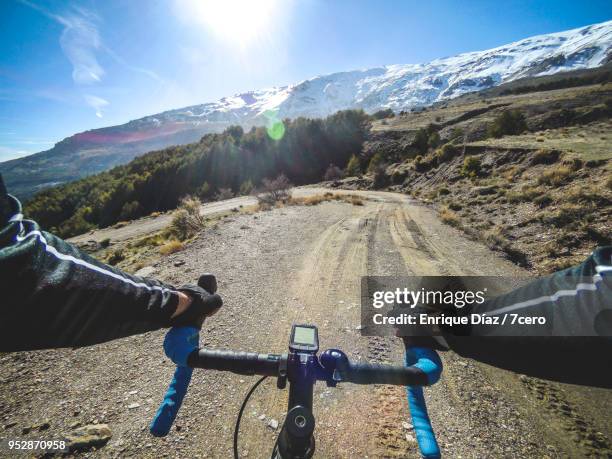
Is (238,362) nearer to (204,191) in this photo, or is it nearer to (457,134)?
(457,134)

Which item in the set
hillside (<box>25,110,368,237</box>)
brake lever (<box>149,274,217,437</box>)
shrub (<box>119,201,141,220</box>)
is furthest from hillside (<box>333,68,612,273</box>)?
shrub (<box>119,201,141,220</box>)

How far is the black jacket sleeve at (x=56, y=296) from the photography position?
1014 mm

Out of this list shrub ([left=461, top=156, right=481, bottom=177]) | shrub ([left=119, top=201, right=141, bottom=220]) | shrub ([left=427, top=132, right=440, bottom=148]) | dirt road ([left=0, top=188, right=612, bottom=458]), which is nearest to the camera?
dirt road ([left=0, top=188, right=612, bottom=458])

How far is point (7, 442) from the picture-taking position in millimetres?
2725

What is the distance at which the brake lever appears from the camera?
114 centimetres

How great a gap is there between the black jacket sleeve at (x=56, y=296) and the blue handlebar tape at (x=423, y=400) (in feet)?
4.15

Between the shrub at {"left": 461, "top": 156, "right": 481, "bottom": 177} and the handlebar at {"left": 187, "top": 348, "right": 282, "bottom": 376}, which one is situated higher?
the handlebar at {"left": 187, "top": 348, "right": 282, "bottom": 376}

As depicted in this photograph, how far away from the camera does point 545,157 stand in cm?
1677

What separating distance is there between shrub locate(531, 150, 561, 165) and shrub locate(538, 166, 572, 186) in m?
3.55

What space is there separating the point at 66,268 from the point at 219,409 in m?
2.71

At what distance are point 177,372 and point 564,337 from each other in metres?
1.79

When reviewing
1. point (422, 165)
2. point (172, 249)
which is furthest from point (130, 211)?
point (172, 249)

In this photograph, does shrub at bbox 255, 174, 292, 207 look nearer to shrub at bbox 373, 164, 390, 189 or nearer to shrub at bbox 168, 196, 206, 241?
shrub at bbox 168, 196, 206, 241

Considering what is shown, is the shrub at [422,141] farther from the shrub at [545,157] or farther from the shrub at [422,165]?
the shrub at [545,157]
